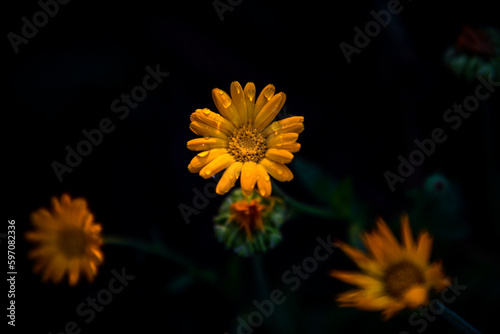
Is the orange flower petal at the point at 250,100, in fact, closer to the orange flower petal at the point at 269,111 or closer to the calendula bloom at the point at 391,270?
the orange flower petal at the point at 269,111

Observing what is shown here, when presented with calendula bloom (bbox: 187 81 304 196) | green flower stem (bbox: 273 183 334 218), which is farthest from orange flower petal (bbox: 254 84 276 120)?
green flower stem (bbox: 273 183 334 218)

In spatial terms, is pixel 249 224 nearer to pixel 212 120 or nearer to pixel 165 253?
pixel 212 120

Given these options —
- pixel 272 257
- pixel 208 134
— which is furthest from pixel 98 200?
pixel 208 134

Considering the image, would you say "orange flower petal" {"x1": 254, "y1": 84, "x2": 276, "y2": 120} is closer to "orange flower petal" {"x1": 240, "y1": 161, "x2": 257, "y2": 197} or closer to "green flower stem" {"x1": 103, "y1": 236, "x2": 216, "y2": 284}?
"orange flower petal" {"x1": 240, "y1": 161, "x2": 257, "y2": 197}

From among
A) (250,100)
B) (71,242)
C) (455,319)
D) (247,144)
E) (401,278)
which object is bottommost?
(455,319)

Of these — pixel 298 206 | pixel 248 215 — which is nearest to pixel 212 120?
pixel 248 215

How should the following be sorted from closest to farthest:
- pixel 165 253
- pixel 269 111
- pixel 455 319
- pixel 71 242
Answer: pixel 455 319 → pixel 269 111 → pixel 71 242 → pixel 165 253

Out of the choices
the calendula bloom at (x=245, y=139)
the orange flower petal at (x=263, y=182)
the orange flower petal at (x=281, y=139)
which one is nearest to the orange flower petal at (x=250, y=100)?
the calendula bloom at (x=245, y=139)
